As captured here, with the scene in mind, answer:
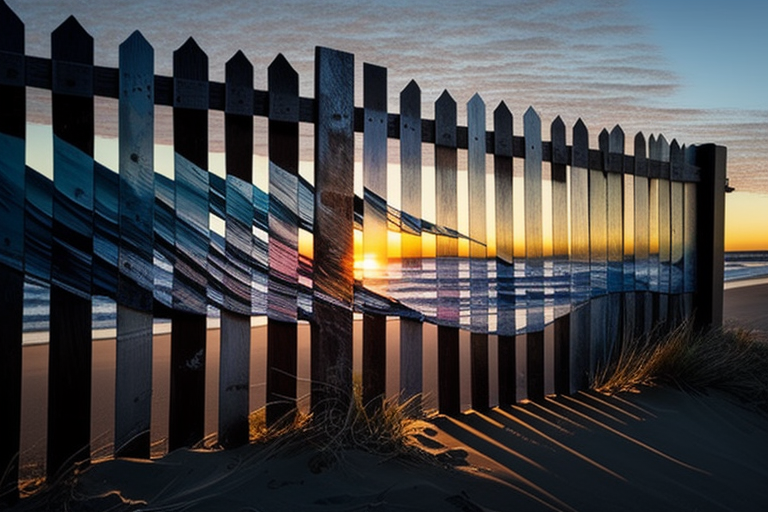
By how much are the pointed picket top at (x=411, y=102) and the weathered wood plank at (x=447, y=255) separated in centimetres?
16

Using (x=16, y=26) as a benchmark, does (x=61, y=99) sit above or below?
below

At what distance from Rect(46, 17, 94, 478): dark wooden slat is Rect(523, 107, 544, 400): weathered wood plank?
2.85 meters

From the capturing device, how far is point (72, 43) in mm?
3238

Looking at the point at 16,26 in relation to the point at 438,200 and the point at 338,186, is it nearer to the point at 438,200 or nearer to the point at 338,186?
the point at 338,186

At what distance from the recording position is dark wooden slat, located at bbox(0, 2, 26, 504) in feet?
10.2

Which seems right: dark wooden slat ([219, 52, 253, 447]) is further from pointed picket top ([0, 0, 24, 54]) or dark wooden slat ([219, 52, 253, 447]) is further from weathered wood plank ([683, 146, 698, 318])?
weathered wood plank ([683, 146, 698, 318])

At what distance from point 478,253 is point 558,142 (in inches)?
46.7

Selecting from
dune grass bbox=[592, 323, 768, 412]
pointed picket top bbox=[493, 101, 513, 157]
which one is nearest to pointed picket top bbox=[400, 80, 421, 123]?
pointed picket top bbox=[493, 101, 513, 157]

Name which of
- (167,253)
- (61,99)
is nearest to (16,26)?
(61,99)

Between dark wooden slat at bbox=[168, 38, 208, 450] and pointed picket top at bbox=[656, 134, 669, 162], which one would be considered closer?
dark wooden slat at bbox=[168, 38, 208, 450]

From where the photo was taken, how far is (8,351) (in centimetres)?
320

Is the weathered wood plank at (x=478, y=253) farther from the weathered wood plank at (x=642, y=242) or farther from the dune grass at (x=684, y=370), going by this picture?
the weathered wood plank at (x=642, y=242)

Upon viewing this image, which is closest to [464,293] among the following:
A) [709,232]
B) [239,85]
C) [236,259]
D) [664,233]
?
[236,259]

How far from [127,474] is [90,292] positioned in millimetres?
876
